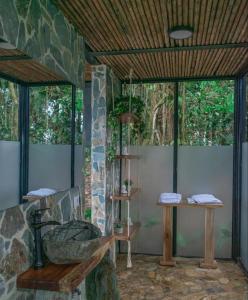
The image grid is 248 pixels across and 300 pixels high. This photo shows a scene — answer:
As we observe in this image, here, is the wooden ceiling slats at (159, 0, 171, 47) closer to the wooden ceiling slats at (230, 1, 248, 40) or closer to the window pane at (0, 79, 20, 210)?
the wooden ceiling slats at (230, 1, 248, 40)

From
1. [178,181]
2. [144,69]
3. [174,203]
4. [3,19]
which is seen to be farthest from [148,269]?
[3,19]

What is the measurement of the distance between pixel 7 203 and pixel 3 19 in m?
0.94

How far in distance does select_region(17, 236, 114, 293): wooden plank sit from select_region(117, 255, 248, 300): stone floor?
1595 millimetres

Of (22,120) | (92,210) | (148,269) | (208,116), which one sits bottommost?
(148,269)

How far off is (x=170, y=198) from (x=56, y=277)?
101 inches

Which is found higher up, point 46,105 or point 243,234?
point 46,105

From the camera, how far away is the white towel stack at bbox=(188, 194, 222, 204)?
4.02m

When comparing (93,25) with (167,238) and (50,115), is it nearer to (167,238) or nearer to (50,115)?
(50,115)

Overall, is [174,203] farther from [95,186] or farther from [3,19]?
[3,19]

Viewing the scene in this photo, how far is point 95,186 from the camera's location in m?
3.73

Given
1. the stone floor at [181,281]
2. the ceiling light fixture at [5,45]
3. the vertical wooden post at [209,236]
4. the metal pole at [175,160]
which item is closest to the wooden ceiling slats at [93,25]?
the ceiling light fixture at [5,45]

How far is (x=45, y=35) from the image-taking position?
2105 mm

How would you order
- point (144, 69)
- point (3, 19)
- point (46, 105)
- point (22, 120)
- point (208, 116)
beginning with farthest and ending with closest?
point (208, 116) < point (144, 69) < point (46, 105) < point (22, 120) < point (3, 19)

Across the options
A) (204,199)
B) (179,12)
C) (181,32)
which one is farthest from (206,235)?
(179,12)
